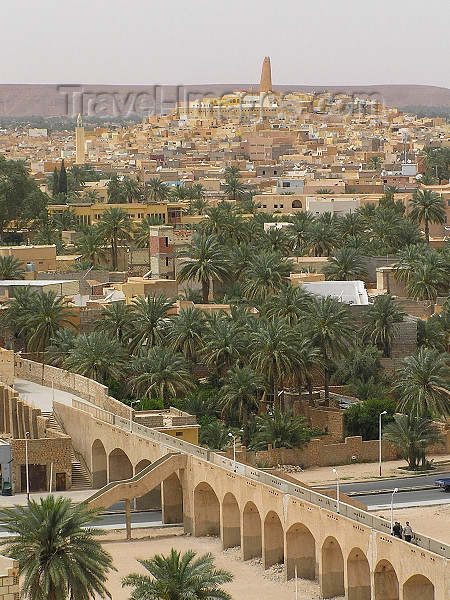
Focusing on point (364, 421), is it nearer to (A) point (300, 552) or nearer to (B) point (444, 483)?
(B) point (444, 483)

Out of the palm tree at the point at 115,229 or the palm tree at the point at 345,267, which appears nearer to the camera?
the palm tree at the point at 345,267

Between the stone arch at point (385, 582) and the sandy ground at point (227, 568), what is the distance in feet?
8.10

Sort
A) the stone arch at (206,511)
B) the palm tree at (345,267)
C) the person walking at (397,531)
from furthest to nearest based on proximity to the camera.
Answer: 1. the palm tree at (345,267)
2. the stone arch at (206,511)
3. the person walking at (397,531)

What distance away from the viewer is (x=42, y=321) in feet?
203

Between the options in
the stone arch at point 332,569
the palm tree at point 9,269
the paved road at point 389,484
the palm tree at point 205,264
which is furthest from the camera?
the palm tree at point 9,269

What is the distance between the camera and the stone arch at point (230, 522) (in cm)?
4412

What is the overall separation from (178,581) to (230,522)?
10.5m

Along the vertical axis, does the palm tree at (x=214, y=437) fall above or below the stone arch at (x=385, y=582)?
below

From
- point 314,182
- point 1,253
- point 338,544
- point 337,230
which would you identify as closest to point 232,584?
point 338,544

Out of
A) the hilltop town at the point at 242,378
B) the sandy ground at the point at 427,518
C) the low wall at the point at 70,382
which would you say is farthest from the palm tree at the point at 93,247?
the sandy ground at the point at 427,518

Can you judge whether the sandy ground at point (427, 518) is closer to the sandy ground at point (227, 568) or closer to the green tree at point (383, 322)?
the sandy ground at point (227, 568)

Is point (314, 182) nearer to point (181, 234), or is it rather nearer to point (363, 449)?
point (181, 234)

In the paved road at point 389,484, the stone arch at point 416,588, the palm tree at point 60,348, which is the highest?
the stone arch at point 416,588

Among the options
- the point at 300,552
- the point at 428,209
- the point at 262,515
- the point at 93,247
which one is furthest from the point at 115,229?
the point at 300,552
